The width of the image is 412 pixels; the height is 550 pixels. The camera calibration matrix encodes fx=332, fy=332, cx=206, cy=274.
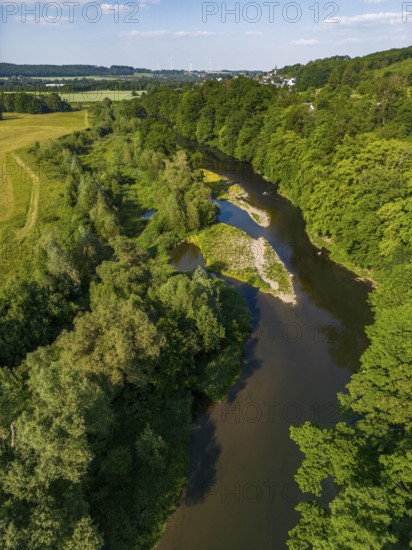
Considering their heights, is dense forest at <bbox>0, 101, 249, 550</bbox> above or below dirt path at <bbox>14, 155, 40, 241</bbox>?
below

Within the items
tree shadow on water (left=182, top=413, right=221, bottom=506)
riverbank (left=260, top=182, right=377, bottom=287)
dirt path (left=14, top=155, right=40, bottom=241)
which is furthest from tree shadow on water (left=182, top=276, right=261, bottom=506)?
dirt path (left=14, top=155, right=40, bottom=241)

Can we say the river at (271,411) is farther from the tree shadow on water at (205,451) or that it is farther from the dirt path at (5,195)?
the dirt path at (5,195)

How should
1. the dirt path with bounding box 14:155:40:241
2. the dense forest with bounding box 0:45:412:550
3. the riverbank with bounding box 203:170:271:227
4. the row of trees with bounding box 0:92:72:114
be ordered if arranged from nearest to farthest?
1. the dense forest with bounding box 0:45:412:550
2. the dirt path with bounding box 14:155:40:241
3. the riverbank with bounding box 203:170:271:227
4. the row of trees with bounding box 0:92:72:114

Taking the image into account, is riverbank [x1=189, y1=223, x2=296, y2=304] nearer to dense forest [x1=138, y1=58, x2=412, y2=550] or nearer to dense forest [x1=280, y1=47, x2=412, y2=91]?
dense forest [x1=138, y1=58, x2=412, y2=550]

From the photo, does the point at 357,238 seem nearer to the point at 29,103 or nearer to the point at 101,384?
the point at 101,384

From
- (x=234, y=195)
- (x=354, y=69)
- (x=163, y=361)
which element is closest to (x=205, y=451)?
(x=163, y=361)

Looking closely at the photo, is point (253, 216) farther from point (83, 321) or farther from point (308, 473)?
point (308, 473)
